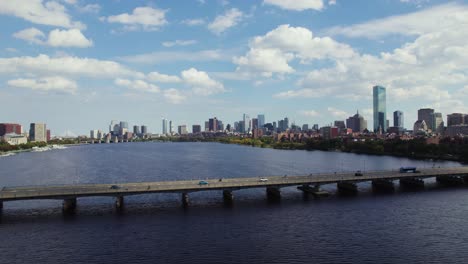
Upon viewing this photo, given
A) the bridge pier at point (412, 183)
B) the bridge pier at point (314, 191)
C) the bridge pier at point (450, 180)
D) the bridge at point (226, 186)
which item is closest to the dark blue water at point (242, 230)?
the bridge at point (226, 186)

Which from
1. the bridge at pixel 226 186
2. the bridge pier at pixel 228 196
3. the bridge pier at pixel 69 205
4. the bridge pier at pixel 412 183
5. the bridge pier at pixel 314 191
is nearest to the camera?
the bridge pier at pixel 69 205

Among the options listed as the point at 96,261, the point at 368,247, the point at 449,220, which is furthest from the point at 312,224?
the point at 96,261

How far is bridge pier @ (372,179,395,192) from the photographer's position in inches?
3187

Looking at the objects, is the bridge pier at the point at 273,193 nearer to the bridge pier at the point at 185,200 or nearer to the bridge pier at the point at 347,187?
the bridge pier at the point at 347,187

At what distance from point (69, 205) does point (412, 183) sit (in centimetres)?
6806

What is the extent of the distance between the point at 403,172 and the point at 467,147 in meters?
88.1

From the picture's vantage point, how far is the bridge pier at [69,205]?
6062 centimetres

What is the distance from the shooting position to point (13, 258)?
129 feet

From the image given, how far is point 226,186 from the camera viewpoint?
224 ft

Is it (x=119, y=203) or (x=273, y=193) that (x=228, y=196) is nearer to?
(x=273, y=193)

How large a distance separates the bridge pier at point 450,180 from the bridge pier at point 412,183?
8.31 metres

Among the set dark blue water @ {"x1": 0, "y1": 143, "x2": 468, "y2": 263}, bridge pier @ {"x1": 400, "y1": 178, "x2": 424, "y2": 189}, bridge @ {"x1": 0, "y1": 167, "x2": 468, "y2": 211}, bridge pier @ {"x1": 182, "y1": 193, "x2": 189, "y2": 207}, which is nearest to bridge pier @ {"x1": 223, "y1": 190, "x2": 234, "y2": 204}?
bridge @ {"x1": 0, "y1": 167, "x2": 468, "y2": 211}

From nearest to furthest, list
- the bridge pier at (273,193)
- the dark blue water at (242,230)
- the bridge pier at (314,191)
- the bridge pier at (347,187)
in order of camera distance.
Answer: the dark blue water at (242,230) → the bridge pier at (273,193) → the bridge pier at (314,191) → the bridge pier at (347,187)

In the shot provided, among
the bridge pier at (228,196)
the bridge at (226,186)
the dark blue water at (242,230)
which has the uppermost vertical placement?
the bridge at (226,186)
